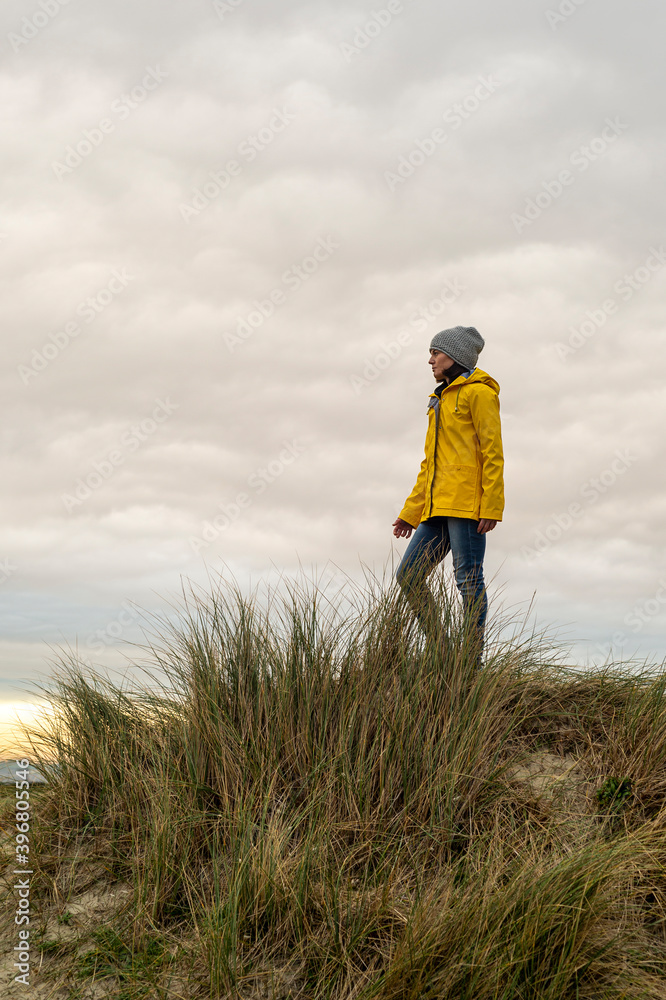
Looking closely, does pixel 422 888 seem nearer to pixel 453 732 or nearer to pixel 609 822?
pixel 453 732

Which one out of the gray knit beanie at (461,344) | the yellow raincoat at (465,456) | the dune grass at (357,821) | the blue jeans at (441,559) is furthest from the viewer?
the gray knit beanie at (461,344)

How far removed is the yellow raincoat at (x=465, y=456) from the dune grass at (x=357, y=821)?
0.88m

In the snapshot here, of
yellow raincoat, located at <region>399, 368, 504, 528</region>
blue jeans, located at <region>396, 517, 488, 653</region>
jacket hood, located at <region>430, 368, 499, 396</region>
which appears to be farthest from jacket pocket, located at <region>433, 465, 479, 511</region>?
jacket hood, located at <region>430, 368, 499, 396</region>

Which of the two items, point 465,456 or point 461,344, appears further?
point 461,344

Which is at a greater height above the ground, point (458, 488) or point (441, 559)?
point (458, 488)

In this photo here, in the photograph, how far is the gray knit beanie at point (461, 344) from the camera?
6.57m

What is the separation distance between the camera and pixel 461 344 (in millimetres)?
6574

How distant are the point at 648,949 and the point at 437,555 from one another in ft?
10.1

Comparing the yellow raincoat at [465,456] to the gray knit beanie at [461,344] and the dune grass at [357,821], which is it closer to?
the gray knit beanie at [461,344]

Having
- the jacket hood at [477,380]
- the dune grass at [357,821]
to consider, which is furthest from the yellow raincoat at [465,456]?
the dune grass at [357,821]

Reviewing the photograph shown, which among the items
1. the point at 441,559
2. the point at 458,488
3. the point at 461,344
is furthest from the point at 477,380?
the point at 441,559

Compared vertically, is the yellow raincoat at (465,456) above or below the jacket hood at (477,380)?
below

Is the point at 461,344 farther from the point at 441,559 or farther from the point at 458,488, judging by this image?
the point at 441,559

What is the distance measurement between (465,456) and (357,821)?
3.10m
